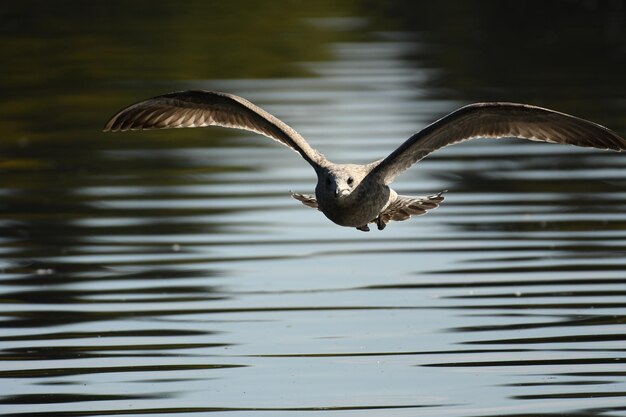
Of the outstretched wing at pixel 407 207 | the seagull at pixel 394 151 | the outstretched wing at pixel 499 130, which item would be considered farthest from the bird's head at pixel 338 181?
the outstretched wing at pixel 407 207

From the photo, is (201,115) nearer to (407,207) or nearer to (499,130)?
(407,207)

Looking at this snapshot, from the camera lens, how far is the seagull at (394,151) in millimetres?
10523

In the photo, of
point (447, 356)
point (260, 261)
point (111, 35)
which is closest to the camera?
point (447, 356)

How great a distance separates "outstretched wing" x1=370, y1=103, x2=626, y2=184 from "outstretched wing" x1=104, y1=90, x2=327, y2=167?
2.40 ft

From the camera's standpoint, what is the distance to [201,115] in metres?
12.2

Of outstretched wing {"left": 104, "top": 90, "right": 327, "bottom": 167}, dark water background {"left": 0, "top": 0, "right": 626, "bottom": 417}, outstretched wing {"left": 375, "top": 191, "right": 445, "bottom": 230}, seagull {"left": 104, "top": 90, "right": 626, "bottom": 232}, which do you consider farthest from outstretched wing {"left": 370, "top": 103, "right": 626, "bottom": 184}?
dark water background {"left": 0, "top": 0, "right": 626, "bottom": 417}

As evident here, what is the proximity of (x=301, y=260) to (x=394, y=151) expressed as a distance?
4124 mm

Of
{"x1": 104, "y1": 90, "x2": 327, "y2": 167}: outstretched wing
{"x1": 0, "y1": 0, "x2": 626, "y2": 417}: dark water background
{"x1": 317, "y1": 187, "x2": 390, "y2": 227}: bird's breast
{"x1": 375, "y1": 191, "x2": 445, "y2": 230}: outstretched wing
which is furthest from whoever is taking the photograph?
{"x1": 375, "y1": 191, "x2": 445, "y2": 230}: outstretched wing

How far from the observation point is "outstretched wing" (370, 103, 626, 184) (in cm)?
1045

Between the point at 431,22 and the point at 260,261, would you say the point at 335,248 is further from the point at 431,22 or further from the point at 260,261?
the point at 431,22

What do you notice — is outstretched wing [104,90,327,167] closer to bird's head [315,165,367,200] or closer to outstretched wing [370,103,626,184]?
bird's head [315,165,367,200]

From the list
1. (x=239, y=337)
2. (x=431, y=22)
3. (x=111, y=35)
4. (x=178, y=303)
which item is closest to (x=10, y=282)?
(x=178, y=303)

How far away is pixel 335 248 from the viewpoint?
49.5 feet

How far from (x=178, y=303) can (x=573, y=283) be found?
11.2 ft
